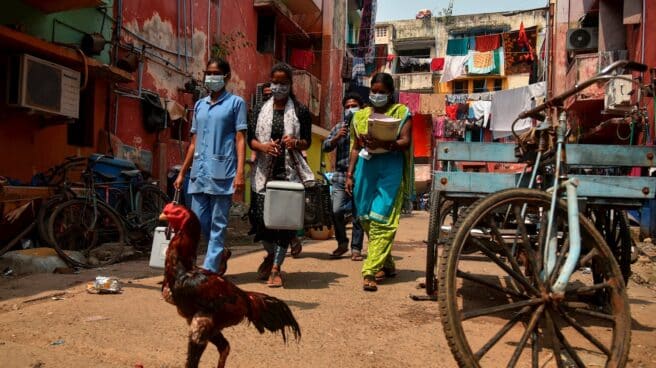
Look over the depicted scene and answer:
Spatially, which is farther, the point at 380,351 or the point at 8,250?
the point at 8,250

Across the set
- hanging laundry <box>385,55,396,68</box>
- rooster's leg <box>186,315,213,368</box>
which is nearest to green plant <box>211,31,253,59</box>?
rooster's leg <box>186,315,213,368</box>

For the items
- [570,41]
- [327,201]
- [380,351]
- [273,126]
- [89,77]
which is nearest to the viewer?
[380,351]

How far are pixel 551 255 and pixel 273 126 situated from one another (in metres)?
2.86

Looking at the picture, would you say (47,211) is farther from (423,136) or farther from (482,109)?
(423,136)

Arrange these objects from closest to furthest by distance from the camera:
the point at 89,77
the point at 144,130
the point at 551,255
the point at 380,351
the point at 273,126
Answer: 1. the point at 551,255
2. the point at 380,351
3. the point at 273,126
4. the point at 89,77
5. the point at 144,130

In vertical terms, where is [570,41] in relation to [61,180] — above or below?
above

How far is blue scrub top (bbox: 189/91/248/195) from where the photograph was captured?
13.3 feet

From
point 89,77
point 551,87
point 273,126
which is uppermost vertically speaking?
point 551,87

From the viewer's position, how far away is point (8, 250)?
17.6 feet

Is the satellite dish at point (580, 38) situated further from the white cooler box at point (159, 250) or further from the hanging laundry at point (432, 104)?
the white cooler box at point (159, 250)

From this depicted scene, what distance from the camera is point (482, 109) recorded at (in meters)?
26.1

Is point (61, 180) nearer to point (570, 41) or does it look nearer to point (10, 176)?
point (10, 176)

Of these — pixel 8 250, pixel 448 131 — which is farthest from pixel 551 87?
pixel 8 250

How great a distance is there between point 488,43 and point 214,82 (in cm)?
2912
